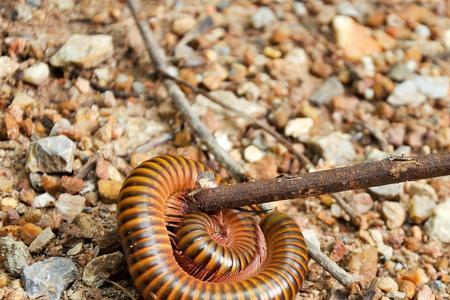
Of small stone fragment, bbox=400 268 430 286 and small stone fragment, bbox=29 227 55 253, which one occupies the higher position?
small stone fragment, bbox=29 227 55 253

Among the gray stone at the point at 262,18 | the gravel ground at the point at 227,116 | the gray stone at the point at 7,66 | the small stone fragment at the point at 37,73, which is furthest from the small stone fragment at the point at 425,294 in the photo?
the gray stone at the point at 7,66

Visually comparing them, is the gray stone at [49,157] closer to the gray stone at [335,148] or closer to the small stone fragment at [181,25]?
the small stone fragment at [181,25]

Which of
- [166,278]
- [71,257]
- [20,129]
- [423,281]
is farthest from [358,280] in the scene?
[20,129]

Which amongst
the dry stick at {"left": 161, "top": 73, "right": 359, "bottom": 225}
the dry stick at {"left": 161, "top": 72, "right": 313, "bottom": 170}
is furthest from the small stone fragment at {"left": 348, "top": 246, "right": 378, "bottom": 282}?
the dry stick at {"left": 161, "top": 72, "right": 313, "bottom": 170}

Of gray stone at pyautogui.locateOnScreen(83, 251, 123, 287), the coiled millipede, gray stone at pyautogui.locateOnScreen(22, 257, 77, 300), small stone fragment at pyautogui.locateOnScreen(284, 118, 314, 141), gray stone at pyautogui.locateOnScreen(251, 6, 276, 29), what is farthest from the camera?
gray stone at pyautogui.locateOnScreen(251, 6, 276, 29)

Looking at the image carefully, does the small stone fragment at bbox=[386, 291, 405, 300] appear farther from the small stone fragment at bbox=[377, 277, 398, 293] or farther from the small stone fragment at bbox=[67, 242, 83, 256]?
the small stone fragment at bbox=[67, 242, 83, 256]

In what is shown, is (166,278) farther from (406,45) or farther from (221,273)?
(406,45)

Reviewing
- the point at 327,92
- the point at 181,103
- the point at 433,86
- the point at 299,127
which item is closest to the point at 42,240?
the point at 181,103
